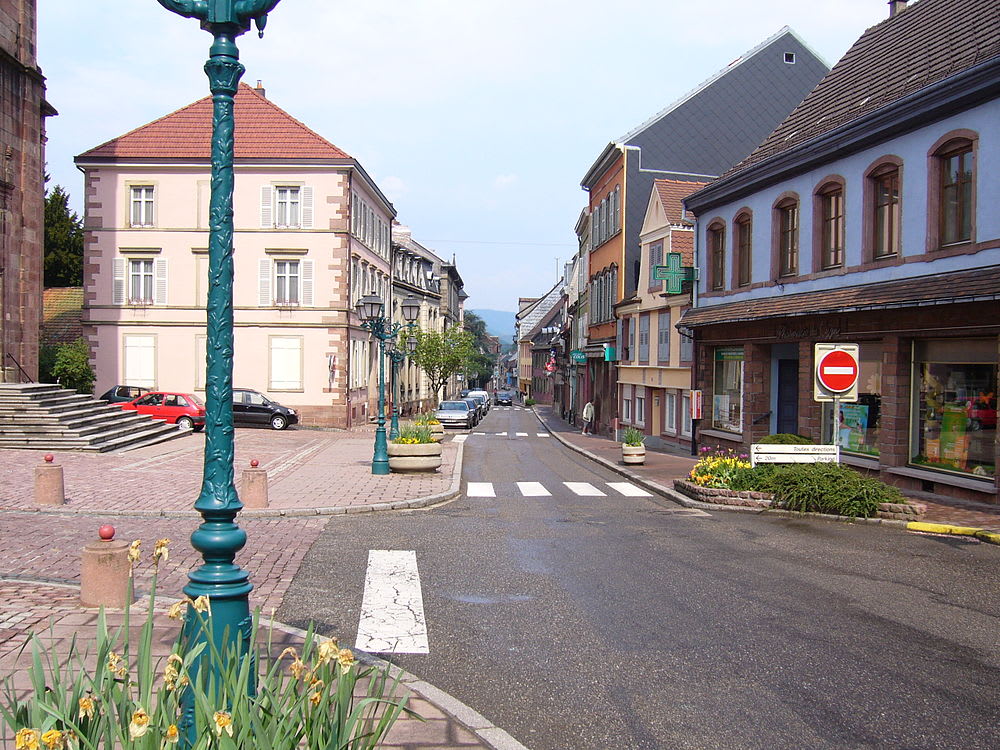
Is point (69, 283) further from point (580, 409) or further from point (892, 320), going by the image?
point (892, 320)

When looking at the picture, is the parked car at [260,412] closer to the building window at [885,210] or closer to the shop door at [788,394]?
the shop door at [788,394]

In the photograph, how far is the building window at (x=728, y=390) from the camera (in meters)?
24.8

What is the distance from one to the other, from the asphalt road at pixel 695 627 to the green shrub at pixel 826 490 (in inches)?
29.8

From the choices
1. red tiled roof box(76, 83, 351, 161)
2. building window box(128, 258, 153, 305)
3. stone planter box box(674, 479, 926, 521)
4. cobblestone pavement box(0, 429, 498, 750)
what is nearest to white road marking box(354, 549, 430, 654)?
cobblestone pavement box(0, 429, 498, 750)

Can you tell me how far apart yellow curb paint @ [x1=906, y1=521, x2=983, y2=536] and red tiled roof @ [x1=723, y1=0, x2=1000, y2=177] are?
7636 millimetres

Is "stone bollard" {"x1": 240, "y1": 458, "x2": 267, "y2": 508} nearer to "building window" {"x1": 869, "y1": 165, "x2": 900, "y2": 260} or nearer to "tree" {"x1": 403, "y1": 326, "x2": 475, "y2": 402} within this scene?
"building window" {"x1": 869, "y1": 165, "x2": 900, "y2": 260}

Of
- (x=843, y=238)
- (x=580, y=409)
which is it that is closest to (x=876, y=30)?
(x=843, y=238)

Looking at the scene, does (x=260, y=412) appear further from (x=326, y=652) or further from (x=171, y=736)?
(x=171, y=736)

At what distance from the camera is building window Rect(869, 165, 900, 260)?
17.5 m

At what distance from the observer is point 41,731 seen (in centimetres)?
334

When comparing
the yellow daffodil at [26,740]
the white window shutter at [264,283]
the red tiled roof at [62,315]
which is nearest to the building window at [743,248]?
the white window shutter at [264,283]

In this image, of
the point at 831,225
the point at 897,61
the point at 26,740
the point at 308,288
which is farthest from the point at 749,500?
the point at 308,288

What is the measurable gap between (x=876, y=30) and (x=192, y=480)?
19502mm

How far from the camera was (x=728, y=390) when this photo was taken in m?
25.7
